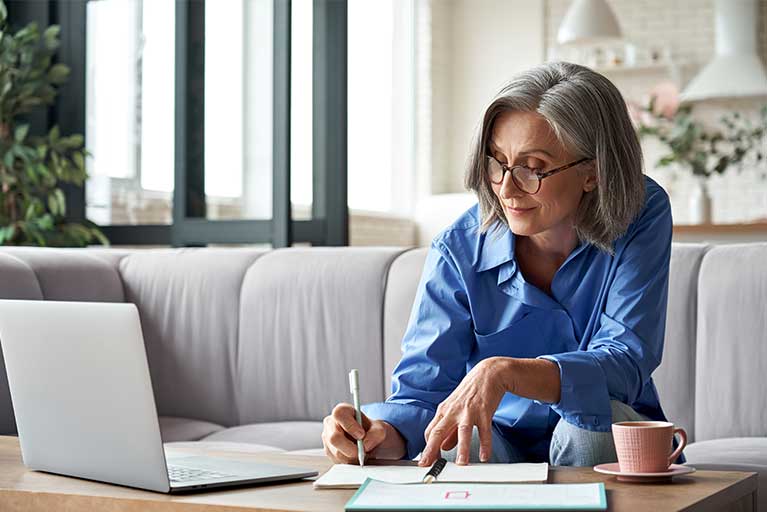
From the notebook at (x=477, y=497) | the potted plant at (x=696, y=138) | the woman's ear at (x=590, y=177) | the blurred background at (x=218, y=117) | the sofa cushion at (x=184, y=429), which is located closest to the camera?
the notebook at (x=477, y=497)

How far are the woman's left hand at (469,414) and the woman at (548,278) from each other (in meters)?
0.15

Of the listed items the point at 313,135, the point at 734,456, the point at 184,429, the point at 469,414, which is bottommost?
the point at 184,429

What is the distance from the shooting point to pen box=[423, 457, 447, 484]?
1367 mm

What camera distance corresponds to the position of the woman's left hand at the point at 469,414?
147 centimetres

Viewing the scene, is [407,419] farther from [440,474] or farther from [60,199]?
[60,199]

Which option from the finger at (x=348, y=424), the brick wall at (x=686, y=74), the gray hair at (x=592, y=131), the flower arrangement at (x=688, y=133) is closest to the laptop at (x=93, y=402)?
the finger at (x=348, y=424)

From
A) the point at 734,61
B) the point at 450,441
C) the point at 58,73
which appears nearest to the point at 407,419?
the point at 450,441

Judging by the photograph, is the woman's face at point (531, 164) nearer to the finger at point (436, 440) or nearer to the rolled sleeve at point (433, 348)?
the rolled sleeve at point (433, 348)

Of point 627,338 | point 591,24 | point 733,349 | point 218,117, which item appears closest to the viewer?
point 627,338

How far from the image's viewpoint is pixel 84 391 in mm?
1449

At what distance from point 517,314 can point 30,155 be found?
282 cm

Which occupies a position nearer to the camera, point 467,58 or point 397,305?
point 397,305

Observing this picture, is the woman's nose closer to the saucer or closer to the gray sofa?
the saucer

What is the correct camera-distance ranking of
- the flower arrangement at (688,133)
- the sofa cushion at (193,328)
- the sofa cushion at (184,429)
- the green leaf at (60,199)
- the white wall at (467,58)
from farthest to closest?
the white wall at (467,58)
the flower arrangement at (688,133)
the green leaf at (60,199)
the sofa cushion at (193,328)
the sofa cushion at (184,429)
